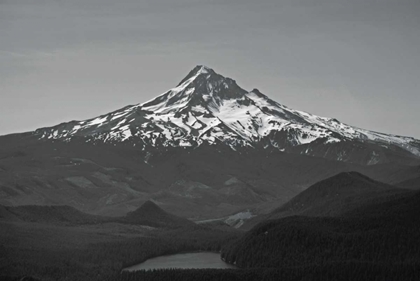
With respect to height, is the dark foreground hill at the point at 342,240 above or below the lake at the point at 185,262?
above

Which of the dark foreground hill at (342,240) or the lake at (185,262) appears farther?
the lake at (185,262)

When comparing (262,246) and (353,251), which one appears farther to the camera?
(262,246)

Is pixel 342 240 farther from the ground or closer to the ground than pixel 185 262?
farther from the ground

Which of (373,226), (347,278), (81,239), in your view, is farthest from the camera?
(81,239)

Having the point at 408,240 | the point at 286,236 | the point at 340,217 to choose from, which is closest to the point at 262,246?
the point at 286,236

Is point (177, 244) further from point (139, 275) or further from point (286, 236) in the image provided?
point (139, 275)
